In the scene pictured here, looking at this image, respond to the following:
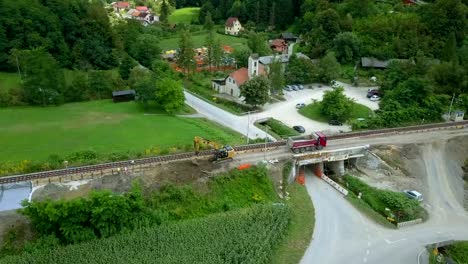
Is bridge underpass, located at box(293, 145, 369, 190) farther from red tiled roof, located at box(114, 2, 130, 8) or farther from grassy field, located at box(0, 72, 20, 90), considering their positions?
red tiled roof, located at box(114, 2, 130, 8)

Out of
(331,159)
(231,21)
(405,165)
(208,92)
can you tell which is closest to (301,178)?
(331,159)

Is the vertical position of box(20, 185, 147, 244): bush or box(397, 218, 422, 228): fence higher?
box(20, 185, 147, 244): bush

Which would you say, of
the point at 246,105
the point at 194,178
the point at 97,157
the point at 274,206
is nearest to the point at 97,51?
the point at 246,105

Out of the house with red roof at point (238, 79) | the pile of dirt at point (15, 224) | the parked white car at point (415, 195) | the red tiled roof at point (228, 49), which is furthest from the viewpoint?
the red tiled roof at point (228, 49)

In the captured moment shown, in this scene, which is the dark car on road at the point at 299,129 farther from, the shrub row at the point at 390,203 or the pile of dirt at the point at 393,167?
the shrub row at the point at 390,203

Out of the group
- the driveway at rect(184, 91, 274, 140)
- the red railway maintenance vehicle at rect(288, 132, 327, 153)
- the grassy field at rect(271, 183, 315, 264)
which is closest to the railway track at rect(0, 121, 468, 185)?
the red railway maintenance vehicle at rect(288, 132, 327, 153)

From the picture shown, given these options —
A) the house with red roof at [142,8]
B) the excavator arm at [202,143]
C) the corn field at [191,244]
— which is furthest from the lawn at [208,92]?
the house with red roof at [142,8]

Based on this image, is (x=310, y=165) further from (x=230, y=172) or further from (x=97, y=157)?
(x=97, y=157)
